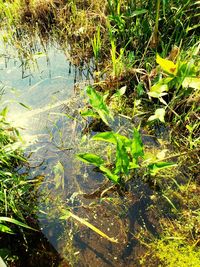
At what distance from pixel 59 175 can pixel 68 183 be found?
7 centimetres

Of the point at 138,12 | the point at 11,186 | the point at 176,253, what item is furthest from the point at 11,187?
the point at 138,12

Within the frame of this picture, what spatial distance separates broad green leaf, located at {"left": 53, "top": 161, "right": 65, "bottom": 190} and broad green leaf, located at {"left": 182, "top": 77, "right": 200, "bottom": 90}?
2.65 ft

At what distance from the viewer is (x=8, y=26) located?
281 cm

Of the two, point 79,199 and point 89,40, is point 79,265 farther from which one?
point 89,40

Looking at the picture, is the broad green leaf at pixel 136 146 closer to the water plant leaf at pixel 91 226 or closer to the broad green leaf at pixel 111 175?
the broad green leaf at pixel 111 175

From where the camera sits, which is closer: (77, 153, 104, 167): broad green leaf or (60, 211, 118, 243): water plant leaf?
(60, 211, 118, 243): water plant leaf

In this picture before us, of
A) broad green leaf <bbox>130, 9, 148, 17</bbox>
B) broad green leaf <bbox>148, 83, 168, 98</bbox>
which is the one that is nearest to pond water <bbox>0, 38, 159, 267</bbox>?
broad green leaf <bbox>148, 83, 168, 98</bbox>

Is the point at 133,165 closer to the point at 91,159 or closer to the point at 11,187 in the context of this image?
the point at 91,159

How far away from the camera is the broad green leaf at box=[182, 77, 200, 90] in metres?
1.68

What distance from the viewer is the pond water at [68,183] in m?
1.36

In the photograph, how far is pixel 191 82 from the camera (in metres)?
1.70

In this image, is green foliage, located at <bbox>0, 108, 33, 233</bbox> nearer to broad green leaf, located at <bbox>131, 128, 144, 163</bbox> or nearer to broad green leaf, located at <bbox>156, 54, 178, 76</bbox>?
broad green leaf, located at <bbox>131, 128, 144, 163</bbox>

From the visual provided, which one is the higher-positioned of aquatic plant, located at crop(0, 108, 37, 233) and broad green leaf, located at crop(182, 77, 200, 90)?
broad green leaf, located at crop(182, 77, 200, 90)

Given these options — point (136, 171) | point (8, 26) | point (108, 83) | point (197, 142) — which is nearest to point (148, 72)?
point (108, 83)
